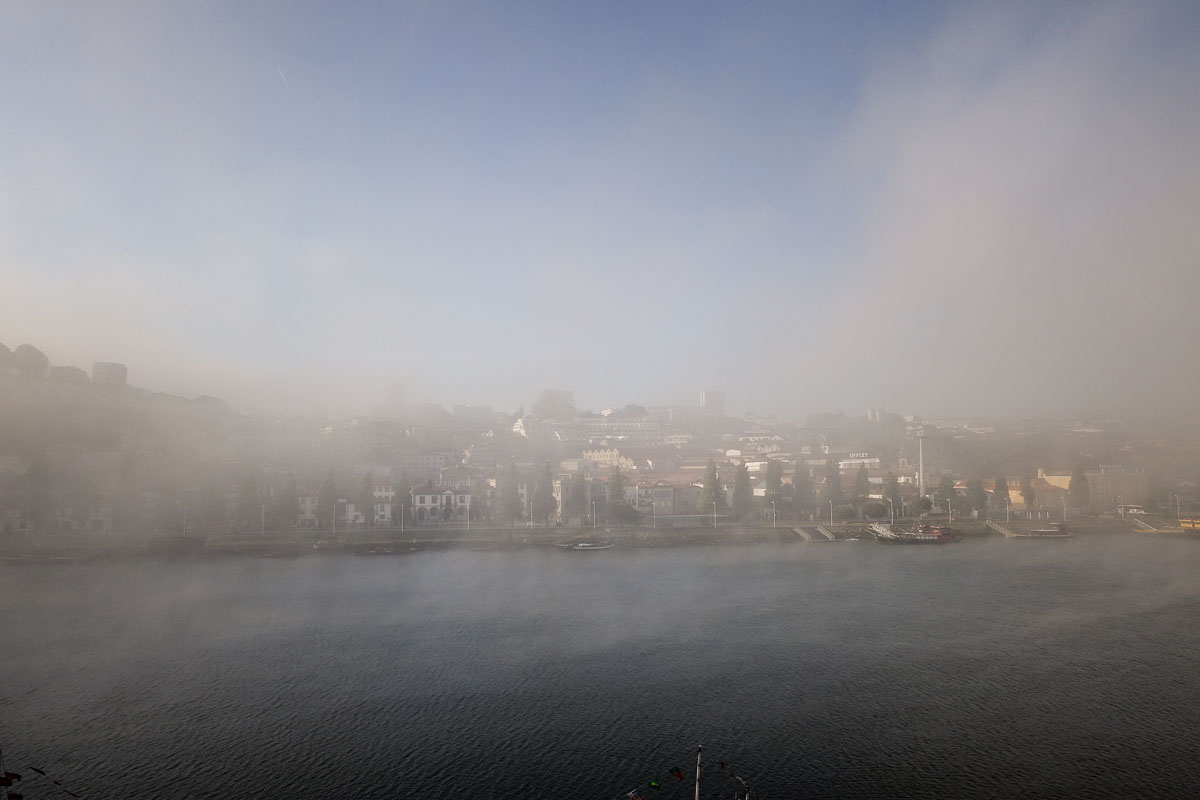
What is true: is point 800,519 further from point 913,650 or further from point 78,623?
point 78,623

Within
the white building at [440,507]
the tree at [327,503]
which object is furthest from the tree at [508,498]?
the tree at [327,503]

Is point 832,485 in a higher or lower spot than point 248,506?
higher

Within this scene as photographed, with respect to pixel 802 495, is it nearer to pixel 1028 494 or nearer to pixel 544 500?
pixel 1028 494

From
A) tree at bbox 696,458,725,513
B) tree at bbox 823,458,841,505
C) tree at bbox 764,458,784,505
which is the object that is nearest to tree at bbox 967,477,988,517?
tree at bbox 823,458,841,505

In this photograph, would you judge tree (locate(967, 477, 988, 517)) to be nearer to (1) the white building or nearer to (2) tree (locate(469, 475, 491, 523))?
(2) tree (locate(469, 475, 491, 523))

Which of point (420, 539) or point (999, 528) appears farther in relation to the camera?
point (999, 528)

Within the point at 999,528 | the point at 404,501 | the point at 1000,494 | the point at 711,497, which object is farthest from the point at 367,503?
the point at 1000,494

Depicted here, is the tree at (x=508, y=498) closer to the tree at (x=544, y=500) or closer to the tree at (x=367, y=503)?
the tree at (x=544, y=500)
